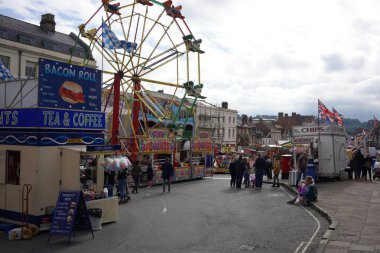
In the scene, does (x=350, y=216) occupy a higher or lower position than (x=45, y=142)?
lower

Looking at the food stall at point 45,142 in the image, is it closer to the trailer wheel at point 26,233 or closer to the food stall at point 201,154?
the trailer wheel at point 26,233

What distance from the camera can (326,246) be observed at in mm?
9062

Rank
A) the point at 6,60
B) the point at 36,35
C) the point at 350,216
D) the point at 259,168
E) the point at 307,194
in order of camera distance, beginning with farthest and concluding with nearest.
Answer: the point at 36,35
the point at 6,60
the point at 259,168
the point at 307,194
the point at 350,216

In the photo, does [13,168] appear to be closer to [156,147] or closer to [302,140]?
[156,147]

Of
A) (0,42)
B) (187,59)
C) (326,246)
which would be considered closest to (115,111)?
(187,59)

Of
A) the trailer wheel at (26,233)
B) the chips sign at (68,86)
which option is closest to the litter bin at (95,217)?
the trailer wheel at (26,233)

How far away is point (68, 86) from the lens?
12836mm

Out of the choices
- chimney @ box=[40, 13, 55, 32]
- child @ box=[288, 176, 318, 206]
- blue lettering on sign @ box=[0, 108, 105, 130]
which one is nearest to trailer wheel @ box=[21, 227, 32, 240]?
blue lettering on sign @ box=[0, 108, 105, 130]

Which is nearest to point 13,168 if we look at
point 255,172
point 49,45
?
point 255,172

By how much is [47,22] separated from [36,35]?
13.5 ft

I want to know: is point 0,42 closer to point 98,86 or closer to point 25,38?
point 25,38

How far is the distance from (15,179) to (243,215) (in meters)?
7.25

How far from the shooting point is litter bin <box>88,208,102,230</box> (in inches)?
456

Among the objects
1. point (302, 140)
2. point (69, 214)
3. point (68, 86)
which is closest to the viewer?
point (69, 214)
